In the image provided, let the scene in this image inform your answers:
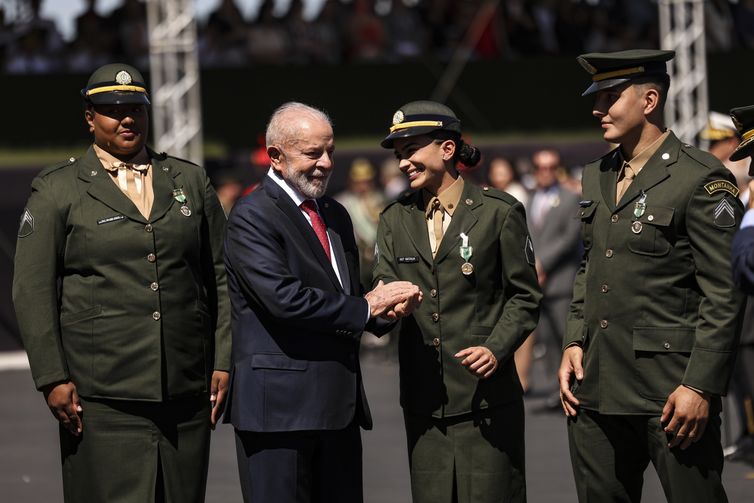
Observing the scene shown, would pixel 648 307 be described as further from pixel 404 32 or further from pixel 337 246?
pixel 404 32

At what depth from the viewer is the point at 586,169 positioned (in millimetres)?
5488

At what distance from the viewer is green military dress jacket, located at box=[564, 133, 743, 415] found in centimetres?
495

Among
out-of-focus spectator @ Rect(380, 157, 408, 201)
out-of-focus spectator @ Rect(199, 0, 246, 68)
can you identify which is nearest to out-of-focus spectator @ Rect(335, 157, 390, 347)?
out-of-focus spectator @ Rect(380, 157, 408, 201)

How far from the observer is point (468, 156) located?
5.63m

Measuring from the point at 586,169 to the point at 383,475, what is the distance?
3.40m

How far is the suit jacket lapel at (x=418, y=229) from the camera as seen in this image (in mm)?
5537

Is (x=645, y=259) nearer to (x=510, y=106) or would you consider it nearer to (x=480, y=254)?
(x=480, y=254)

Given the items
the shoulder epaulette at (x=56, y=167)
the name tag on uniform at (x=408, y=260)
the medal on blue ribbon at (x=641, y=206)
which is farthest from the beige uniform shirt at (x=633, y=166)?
the shoulder epaulette at (x=56, y=167)

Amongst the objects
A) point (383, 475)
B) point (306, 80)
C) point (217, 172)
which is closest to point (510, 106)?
point (306, 80)

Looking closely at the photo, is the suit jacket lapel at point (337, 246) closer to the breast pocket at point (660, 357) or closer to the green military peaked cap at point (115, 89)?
the green military peaked cap at point (115, 89)

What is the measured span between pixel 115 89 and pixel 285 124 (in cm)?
73

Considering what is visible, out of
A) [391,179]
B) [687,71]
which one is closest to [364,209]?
[391,179]

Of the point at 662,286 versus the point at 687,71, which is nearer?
the point at 662,286

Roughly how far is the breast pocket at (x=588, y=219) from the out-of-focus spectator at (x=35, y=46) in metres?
13.1
